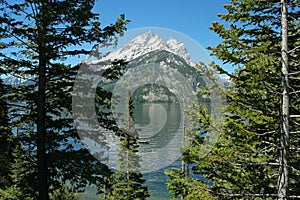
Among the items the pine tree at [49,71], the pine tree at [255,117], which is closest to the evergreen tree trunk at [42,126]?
the pine tree at [49,71]

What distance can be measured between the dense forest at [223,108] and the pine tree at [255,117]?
0.02m

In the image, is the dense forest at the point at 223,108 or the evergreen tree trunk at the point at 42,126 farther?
the evergreen tree trunk at the point at 42,126

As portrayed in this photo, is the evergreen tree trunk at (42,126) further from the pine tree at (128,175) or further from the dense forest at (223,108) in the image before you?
the pine tree at (128,175)

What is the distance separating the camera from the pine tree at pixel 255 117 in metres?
5.92

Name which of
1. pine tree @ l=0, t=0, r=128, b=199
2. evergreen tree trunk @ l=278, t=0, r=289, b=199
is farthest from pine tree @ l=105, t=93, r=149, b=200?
evergreen tree trunk @ l=278, t=0, r=289, b=199

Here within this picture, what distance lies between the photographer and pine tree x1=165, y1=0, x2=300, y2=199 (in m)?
5.92

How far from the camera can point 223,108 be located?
6648 millimetres

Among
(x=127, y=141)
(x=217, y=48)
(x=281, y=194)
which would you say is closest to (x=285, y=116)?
(x=281, y=194)

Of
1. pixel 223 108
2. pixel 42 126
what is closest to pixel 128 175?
pixel 42 126

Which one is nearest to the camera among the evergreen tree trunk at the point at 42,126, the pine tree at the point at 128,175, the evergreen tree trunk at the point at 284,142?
the evergreen tree trunk at the point at 284,142

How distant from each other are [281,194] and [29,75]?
28.0 ft

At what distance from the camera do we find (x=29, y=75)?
950cm

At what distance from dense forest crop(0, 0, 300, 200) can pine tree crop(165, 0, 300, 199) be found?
2cm

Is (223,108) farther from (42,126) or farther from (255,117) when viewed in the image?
(42,126)
